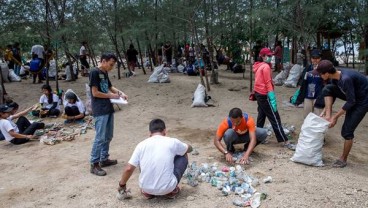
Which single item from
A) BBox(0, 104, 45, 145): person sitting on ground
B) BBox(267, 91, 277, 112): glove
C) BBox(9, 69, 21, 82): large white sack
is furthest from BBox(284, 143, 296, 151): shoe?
BBox(9, 69, 21, 82): large white sack

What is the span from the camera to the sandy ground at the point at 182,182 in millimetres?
3734

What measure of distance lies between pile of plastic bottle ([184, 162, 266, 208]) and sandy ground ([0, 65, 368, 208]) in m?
0.08

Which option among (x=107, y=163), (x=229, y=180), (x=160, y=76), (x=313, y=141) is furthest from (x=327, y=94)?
(x=160, y=76)

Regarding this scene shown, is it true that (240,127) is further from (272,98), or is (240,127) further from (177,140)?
(177,140)

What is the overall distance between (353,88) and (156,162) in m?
2.46

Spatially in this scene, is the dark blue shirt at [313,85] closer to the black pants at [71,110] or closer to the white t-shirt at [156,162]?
the white t-shirt at [156,162]

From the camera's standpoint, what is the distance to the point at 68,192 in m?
4.14

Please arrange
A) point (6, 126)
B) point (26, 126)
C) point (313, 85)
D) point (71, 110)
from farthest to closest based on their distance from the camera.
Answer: point (71, 110), point (26, 126), point (6, 126), point (313, 85)

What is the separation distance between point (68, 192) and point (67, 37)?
7.71 meters

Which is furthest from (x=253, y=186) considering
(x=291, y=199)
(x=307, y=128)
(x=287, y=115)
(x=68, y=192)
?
(x=287, y=115)

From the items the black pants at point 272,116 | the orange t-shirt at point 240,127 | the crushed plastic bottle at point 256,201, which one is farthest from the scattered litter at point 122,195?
the black pants at point 272,116

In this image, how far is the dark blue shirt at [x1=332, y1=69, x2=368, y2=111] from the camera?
4.20 metres

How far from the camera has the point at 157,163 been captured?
347cm

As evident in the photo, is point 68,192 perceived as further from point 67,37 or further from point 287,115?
point 67,37
